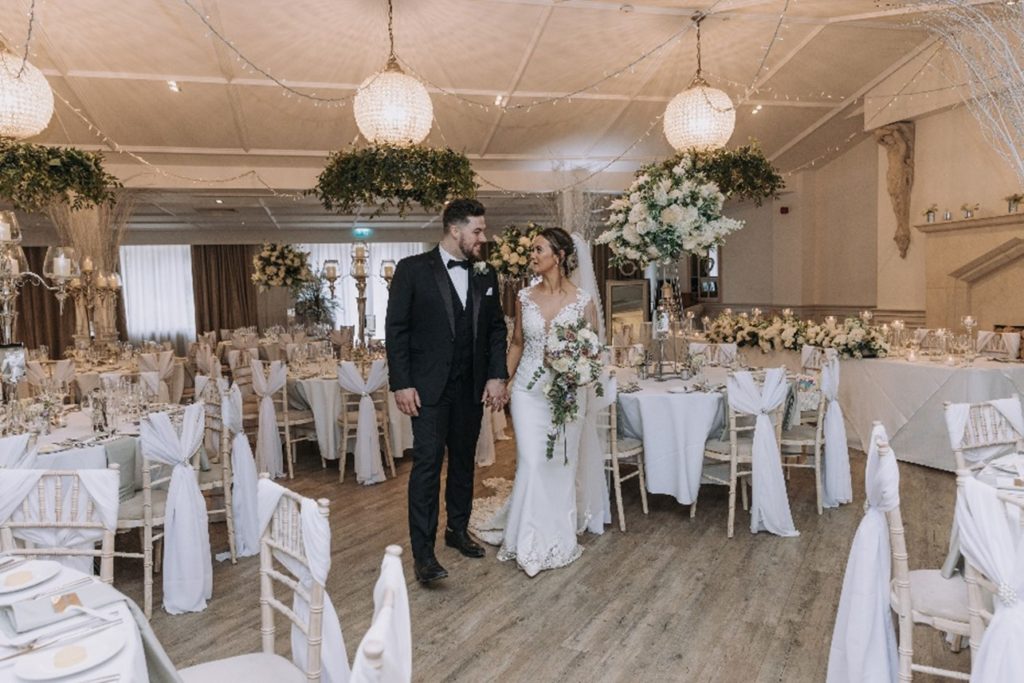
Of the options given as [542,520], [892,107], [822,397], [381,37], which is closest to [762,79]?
[892,107]

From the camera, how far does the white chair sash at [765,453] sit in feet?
15.0

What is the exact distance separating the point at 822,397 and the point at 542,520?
218 cm

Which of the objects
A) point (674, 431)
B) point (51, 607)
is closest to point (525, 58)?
point (674, 431)

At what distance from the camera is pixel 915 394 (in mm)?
6285

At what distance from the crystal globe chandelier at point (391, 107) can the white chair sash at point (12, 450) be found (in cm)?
294

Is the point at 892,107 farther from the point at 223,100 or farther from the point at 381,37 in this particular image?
the point at 223,100

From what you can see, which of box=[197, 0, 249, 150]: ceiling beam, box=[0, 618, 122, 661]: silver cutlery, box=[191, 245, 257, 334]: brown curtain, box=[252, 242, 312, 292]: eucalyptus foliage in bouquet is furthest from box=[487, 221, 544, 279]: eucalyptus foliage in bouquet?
box=[191, 245, 257, 334]: brown curtain

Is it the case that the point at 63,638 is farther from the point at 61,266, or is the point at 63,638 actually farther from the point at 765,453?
the point at 61,266

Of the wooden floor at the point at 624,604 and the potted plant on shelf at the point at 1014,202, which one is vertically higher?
the potted plant on shelf at the point at 1014,202

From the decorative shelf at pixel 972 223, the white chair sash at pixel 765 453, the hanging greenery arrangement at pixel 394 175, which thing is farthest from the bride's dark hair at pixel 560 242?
the decorative shelf at pixel 972 223

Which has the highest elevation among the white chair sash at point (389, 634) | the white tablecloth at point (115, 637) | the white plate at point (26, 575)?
the white chair sash at point (389, 634)

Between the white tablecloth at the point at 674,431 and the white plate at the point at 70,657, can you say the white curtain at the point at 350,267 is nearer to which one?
the white tablecloth at the point at 674,431

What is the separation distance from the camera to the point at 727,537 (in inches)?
181

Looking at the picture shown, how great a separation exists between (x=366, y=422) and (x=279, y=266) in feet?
19.3
